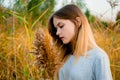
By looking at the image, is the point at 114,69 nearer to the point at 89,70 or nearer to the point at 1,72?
the point at 1,72

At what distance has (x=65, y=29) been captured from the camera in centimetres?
237

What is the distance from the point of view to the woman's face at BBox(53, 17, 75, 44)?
238 cm

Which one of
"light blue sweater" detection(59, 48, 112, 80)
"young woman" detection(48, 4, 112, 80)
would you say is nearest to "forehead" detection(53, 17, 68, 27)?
"young woman" detection(48, 4, 112, 80)

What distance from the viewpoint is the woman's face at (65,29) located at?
2.38 m

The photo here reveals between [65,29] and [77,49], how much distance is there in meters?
0.15

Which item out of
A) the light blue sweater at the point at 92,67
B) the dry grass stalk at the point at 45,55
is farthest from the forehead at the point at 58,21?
the dry grass stalk at the point at 45,55

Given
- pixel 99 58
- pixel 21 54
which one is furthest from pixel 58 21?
pixel 21 54

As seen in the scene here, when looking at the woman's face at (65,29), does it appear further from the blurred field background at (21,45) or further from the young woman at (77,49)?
the blurred field background at (21,45)

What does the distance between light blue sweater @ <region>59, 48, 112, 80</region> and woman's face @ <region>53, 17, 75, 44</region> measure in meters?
0.14

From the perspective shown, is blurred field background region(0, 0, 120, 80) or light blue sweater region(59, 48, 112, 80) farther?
blurred field background region(0, 0, 120, 80)

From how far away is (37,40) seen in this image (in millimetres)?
1958

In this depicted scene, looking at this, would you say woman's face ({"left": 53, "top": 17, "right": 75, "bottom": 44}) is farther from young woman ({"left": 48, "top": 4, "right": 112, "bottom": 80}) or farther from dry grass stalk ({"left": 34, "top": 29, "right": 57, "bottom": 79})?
dry grass stalk ({"left": 34, "top": 29, "right": 57, "bottom": 79})

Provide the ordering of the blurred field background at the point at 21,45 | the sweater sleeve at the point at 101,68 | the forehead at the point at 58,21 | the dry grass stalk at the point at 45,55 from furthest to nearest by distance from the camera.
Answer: the blurred field background at the point at 21,45 → the forehead at the point at 58,21 → the sweater sleeve at the point at 101,68 → the dry grass stalk at the point at 45,55

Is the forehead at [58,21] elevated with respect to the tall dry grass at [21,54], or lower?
elevated
